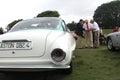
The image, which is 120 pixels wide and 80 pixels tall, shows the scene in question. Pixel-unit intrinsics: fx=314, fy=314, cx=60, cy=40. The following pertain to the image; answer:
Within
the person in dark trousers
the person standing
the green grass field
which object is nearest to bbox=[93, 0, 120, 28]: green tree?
the person in dark trousers

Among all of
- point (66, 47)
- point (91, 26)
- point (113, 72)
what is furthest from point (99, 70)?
point (91, 26)

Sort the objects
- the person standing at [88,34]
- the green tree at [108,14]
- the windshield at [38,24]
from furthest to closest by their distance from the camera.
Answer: the green tree at [108,14]
the person standing at [88,34]
the windshield at [38,24]

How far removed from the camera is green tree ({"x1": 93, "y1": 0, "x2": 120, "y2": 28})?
74.8 m

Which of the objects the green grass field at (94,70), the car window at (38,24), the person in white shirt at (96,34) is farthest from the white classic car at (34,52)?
the person in white shirt at (96,34)

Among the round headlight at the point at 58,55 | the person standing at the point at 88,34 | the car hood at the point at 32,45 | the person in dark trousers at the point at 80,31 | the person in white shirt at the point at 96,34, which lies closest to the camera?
the round headlight at the point at 58,55

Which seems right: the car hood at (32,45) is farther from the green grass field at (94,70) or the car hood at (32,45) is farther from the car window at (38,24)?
the green grass field at (94,70)

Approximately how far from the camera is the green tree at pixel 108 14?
74.8 metres

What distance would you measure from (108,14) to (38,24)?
71.6 metres

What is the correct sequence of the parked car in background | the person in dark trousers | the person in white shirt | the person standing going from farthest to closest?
the person in dark trousers, the person standing, the person in white shirt, the parked car in background

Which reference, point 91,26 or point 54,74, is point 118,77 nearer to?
point 54,74

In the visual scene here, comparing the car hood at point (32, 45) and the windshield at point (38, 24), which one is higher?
the windshield at point (38, 24)

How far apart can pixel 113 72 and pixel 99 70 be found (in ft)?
1.49

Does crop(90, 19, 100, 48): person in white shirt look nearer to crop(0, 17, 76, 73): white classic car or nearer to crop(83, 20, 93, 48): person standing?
crop(83, 20, 93, 48): person standing

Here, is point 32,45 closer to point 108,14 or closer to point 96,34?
point 96,34
